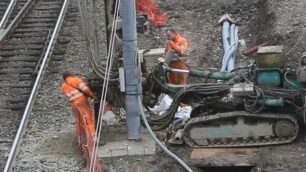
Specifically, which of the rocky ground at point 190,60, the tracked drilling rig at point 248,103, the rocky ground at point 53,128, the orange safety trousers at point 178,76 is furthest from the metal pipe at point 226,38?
the tracked drilling rig at point 248,103

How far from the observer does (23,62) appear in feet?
57.8

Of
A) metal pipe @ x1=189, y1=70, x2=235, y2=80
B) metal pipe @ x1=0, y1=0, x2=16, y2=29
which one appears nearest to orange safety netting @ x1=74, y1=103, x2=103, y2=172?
metal pipe @ x1=189, y1=70, x2=235, y2=80

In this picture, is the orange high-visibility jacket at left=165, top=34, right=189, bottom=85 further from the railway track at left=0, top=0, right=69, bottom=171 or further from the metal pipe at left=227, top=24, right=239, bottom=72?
the railway track at left=0, top=0, right=69, bottom=171

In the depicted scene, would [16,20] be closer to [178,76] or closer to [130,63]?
[178,76]

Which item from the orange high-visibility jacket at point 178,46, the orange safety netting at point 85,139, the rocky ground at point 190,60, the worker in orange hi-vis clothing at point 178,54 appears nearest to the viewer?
the orange safety netting at point 85,139

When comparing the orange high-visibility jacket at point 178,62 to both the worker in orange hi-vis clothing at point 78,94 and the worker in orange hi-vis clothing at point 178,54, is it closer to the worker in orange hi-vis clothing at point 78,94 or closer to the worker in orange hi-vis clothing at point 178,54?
the worker in orange hi-vis clothing at point 178,54

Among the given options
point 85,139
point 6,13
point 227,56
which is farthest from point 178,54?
point 6,13

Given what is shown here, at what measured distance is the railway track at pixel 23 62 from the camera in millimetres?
14396

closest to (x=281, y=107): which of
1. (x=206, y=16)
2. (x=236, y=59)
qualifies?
(x=236, y=59)

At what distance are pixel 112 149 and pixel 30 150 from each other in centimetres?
153

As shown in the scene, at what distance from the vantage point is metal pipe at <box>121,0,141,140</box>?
1291 cm

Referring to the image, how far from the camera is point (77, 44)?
19062 mm

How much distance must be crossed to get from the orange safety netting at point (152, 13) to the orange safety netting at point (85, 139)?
8.39 m

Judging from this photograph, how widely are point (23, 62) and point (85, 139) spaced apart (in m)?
5.40
